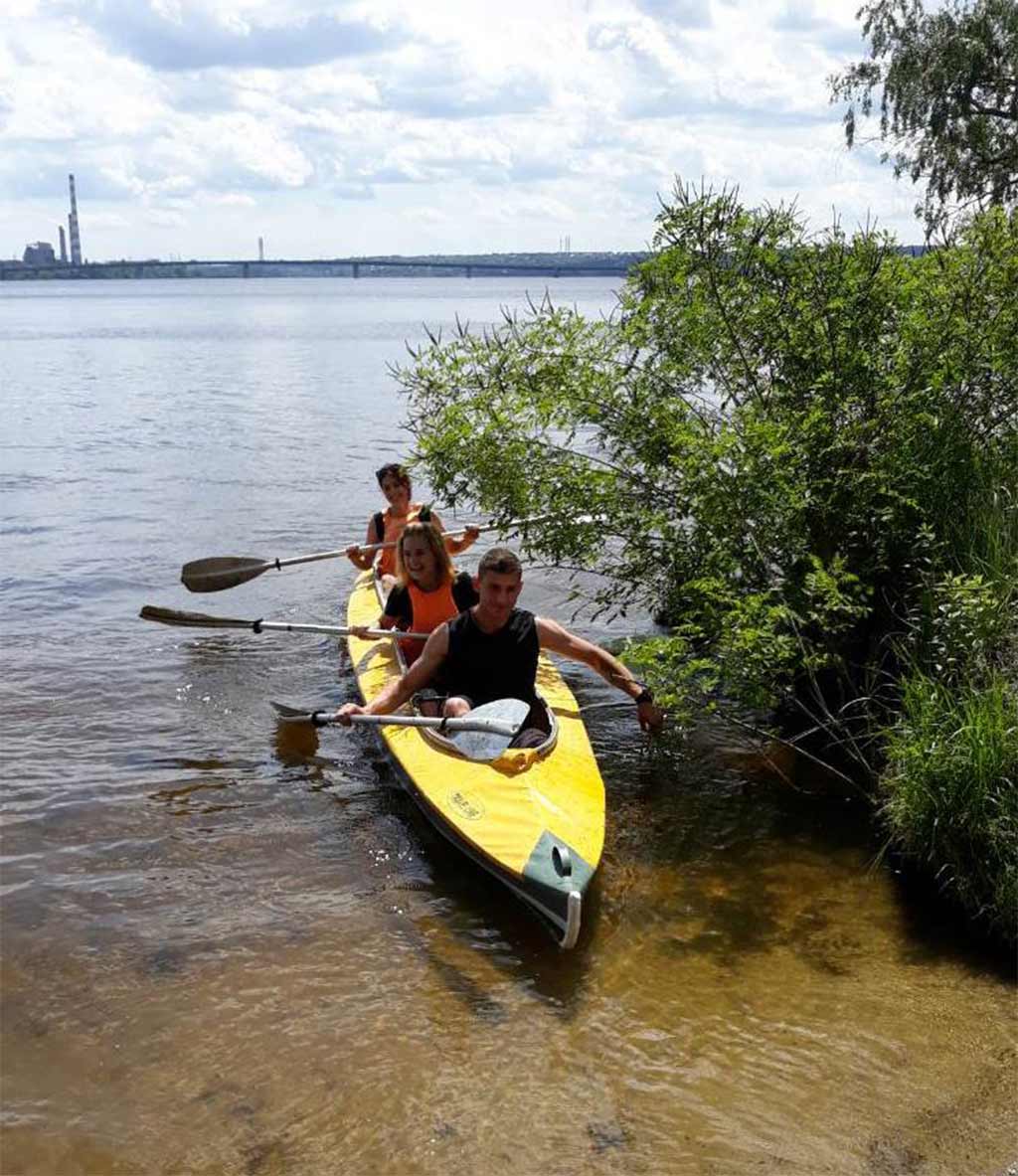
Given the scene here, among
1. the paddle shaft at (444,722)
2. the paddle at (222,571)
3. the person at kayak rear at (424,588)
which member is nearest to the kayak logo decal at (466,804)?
the paddle shaft at (444,722)

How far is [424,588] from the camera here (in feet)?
27.8

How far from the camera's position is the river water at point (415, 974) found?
181 inches

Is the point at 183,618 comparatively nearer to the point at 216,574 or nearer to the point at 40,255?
the point at 216,574

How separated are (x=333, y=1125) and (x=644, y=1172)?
1.19m

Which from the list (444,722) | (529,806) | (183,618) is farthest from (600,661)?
(183,618)

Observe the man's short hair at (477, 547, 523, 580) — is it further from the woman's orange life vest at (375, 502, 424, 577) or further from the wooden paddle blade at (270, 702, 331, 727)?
the woman's orange life vest at (375, 502, 424, 577)

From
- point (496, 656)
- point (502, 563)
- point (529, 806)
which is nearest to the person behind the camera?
point (529, 806)

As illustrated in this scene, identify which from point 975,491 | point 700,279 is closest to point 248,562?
point 700,279

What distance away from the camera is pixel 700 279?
7.93 m

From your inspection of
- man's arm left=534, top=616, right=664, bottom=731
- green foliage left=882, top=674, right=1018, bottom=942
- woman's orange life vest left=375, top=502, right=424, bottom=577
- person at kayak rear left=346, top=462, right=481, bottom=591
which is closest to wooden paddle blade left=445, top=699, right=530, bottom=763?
man's arm left=534, top=616, right=664, bottom=731

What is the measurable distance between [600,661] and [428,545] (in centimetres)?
143

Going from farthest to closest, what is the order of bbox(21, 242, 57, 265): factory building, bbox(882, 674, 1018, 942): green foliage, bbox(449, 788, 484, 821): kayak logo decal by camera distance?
bbox(21, 242, 57, 265): factory building, bbox(449, 788, 484, 821): kayak logo decal, bbox(882, 674, 1018, 942): green foliage

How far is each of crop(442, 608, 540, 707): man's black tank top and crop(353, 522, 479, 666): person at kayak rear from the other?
101 cm

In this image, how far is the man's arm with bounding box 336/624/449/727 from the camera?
7219 mm
